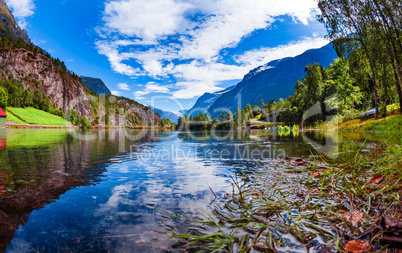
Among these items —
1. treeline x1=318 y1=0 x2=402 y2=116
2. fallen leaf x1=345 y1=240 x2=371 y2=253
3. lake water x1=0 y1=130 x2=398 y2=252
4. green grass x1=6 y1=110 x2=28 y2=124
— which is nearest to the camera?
fallen leaf x1=345 y1=240 x2=371 y2=253

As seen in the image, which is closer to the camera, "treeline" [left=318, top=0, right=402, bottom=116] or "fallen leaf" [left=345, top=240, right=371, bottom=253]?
"fallen leaf" [left=345, top=240, right=371, bottom=253]

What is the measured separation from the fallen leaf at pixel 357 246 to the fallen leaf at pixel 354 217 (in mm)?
782

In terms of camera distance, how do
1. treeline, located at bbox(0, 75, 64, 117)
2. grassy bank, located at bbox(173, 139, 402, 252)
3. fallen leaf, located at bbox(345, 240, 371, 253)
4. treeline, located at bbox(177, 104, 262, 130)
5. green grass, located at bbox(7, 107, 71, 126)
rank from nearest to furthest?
fallen leaf, located at bbox(345, 240, 371, 253)
grassy bank, located at bbox(173, 139, 402, 252)
green grass, located at bbox(7, 107, 71, 126)
treeline, located at bbox(0, 75, 64, 117)
treeline, located at bbox(177, 104, 262, 130)

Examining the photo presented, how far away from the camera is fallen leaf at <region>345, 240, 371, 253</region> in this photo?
274cm

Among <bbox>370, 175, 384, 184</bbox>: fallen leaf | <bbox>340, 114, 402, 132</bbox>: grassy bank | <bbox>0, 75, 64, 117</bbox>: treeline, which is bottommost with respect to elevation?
<bbox>370, 175, 384, 184</bbox>: fallen leaf

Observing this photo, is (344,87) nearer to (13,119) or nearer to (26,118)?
(13,119)

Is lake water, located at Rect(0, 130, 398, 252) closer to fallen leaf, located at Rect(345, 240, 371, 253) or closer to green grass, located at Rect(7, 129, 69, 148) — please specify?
fallen leaf, located at Rect(345, 240, 371, 253)

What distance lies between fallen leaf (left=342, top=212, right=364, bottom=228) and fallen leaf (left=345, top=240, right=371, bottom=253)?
782 millimetres

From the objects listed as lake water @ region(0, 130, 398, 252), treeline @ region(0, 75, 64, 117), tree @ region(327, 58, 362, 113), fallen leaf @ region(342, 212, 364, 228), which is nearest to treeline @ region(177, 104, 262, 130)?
tree @ region(327, 58, 362, 113)

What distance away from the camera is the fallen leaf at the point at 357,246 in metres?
2.74

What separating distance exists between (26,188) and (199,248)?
22.6 ft

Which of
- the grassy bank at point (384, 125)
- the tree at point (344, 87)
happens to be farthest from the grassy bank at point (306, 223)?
the tree at point (344, 87)

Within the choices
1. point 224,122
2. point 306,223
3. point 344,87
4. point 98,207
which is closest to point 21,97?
point 224,122

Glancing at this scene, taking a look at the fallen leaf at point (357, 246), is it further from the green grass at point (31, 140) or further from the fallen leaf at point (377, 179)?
the green grass at point (31, 140)
